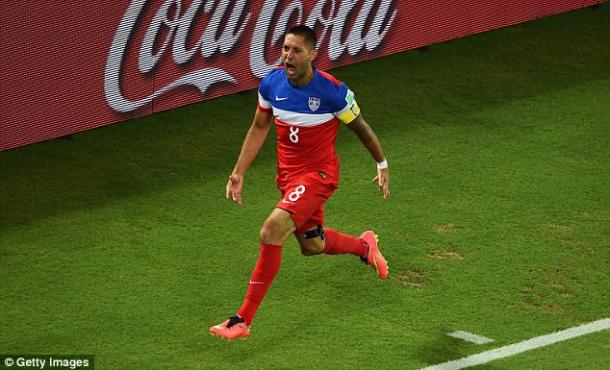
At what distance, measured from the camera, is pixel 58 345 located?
8.46 metres

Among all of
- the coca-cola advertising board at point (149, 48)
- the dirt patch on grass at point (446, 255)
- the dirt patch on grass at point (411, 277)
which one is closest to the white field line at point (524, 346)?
the dirt patch on grass at point (411, 277)

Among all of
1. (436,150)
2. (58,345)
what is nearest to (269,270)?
(58,345)

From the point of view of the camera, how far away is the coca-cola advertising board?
1033 centimetres

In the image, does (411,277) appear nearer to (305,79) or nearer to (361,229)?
(361,229)

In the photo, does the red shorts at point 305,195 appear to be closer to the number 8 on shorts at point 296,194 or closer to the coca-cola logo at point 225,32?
the number 8 on shorts at point 296,194

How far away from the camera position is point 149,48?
35.8ft

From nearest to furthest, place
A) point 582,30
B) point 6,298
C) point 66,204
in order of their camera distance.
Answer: point 6,298 → point 66,204 → point 582,30

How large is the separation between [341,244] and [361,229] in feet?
4.12

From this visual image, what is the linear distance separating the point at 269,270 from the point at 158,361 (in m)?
0.85

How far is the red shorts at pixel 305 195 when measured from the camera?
8.33m

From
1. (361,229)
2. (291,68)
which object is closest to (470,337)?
(361,229)

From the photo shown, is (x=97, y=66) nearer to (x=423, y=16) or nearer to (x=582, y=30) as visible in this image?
(x=423, y=16)

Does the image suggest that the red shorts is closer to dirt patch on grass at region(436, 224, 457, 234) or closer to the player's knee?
the player's knee

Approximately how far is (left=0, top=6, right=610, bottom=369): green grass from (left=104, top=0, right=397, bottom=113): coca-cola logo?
623 mm
